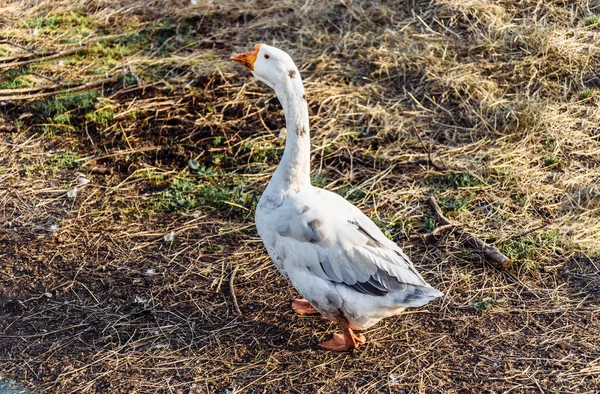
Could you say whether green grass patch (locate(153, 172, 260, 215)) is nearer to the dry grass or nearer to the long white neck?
the dry grass

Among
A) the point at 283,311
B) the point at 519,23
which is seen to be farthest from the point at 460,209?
the point at 519,23

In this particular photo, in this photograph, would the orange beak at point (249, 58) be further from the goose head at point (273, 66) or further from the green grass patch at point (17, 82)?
the green grass patch at point (17, 82)

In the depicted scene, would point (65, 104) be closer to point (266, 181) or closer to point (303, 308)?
point (266, 181)

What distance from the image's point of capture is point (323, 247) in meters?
3.84

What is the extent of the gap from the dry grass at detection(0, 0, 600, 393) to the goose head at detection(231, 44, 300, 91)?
4.33ft

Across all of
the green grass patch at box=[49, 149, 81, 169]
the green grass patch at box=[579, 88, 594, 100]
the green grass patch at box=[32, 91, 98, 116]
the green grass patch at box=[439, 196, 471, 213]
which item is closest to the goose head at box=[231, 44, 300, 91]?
the green grass patch at box=[439, 196, 471, 213]

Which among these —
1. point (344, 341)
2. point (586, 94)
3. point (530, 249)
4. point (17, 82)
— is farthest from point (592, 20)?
point (17, 82)

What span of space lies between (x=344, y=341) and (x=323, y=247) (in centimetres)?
55

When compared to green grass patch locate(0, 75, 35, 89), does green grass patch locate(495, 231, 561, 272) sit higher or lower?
lower

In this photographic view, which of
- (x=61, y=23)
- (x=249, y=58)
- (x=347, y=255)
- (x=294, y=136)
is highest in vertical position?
(x=249, y=58)

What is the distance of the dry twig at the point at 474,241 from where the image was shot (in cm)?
455

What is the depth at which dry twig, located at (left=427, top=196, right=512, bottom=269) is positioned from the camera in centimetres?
455

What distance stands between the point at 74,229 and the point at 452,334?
2.64 meters

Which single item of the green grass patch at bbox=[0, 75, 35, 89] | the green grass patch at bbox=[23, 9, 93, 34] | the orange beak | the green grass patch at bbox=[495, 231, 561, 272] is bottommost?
the green grass patch at bbox=[495, 231, 561, 272]
